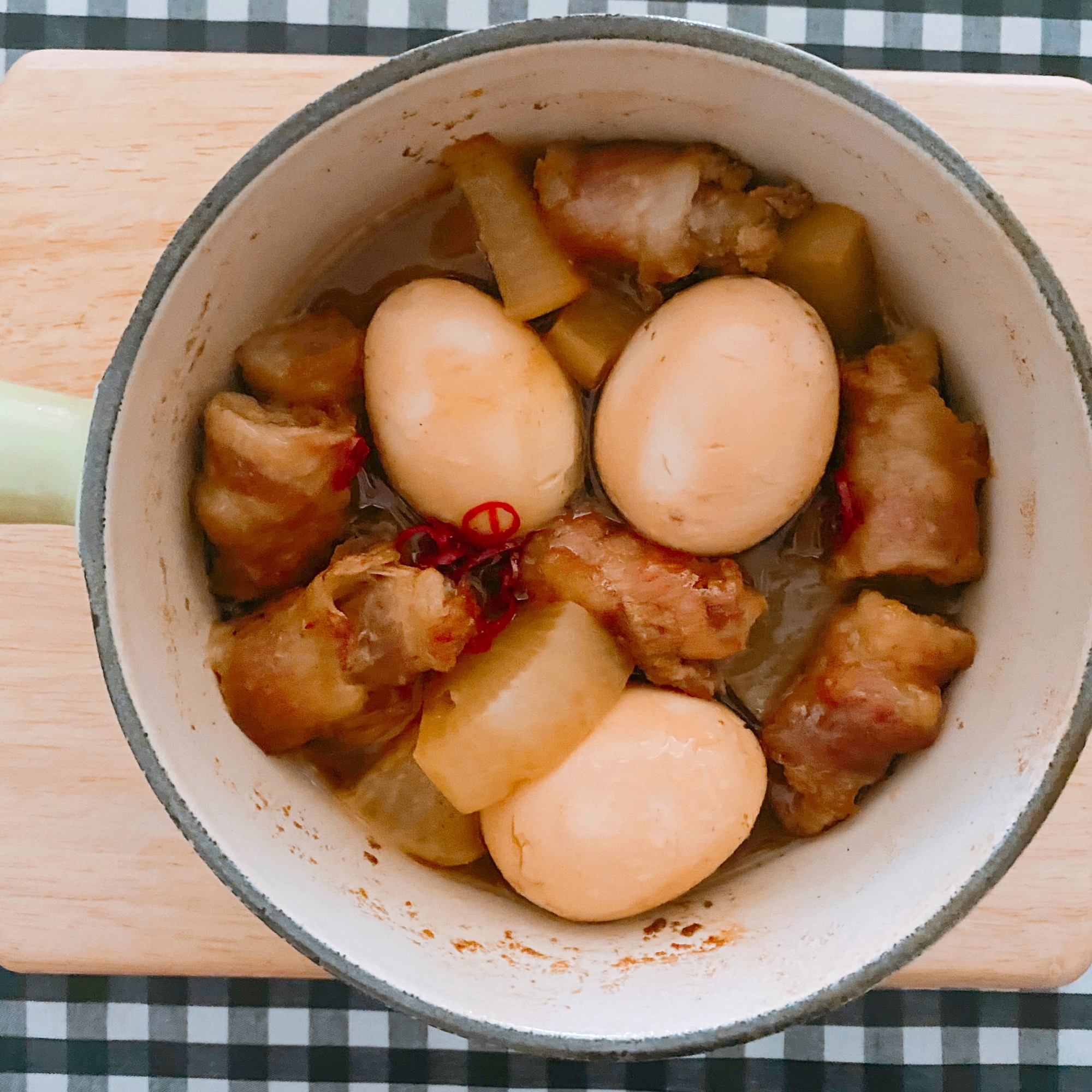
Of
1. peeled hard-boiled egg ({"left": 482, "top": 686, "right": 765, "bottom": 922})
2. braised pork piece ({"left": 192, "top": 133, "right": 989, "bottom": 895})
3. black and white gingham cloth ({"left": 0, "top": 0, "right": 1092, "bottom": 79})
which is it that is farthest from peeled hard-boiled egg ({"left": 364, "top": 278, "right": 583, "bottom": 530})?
black and white gingham cloth ({"left": 0, "top": 0, "right": 1092, "bottom": 79})

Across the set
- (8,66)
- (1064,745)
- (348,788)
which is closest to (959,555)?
(1064,745)

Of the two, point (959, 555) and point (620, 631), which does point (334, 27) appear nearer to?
point (620, 631)

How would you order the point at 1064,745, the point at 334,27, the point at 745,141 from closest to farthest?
1. the point at 1064,745
2. the point at 745,141
3. the point at 334,27

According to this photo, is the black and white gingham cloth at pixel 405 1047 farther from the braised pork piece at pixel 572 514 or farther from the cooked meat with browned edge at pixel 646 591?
the cooked meat with browned edge at pixel 646 591

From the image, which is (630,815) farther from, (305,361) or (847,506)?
(305,361)

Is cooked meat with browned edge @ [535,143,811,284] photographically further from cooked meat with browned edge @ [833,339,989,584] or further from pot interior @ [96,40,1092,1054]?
cooked meat with browned edge @ [833,339,989,584]

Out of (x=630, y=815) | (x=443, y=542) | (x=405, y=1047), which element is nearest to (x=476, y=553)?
(x=443, y=542)

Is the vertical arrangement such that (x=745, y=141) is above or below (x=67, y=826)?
above
